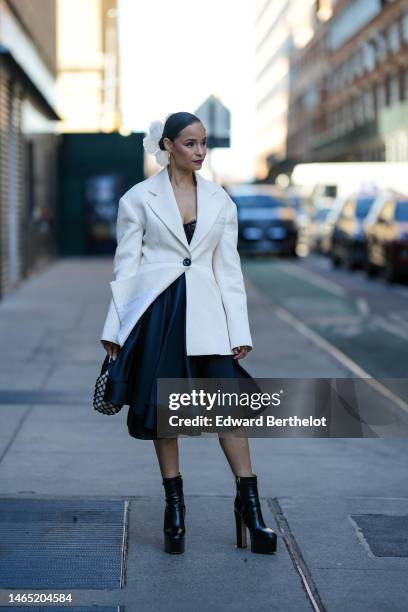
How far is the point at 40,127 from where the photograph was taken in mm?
29219

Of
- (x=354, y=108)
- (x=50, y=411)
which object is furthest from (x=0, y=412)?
(x=354, y=108)

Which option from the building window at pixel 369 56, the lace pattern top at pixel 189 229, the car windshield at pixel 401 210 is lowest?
the car windshield at pixel 401 210

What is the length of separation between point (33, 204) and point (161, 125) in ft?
72.2

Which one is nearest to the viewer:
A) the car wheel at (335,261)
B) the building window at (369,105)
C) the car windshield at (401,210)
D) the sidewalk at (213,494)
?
the sidewalk at (213,494)

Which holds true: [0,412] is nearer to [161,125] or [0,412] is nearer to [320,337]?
[161,125]

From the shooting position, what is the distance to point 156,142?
5.26 meters

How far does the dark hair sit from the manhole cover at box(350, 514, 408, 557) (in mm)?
1886

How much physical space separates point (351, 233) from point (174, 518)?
24.4 metres

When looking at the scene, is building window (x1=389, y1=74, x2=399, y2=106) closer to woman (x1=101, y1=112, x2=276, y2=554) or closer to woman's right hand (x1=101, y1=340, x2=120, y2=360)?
woman (x1=101, y1=112, x2=276, y2=554)

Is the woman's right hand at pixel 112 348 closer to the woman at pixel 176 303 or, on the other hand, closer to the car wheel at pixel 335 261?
the woman at pixel 176 303

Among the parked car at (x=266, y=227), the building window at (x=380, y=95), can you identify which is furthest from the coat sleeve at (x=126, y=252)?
the building window at (x=380, y=95)

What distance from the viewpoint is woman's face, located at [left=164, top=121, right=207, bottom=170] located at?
510cm

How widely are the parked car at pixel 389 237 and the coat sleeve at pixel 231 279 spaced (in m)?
18.3

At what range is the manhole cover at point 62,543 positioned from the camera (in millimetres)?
4691
